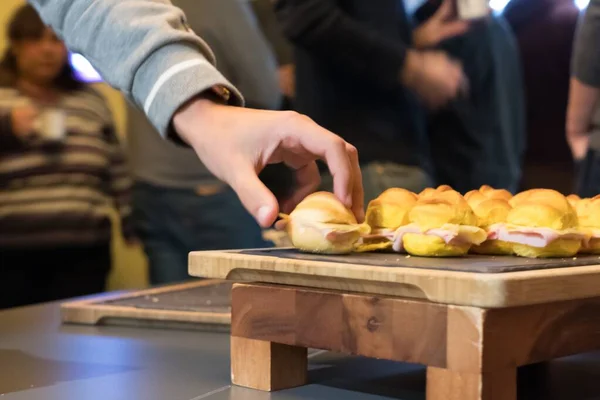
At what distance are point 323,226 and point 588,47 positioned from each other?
1.79 metres

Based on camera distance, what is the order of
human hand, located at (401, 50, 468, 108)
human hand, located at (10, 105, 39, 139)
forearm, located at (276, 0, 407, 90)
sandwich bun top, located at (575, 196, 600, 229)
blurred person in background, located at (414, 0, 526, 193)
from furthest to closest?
1. human hand, located at (10, 105, 39, 139)
2. blurred person in background, located at (414, 0, 526, 193)
3. human hand, located at (401, 50, 468, 108)
4. forearm, located at (276, 0, 407, 90)
5. sandwich bun top, located at (575, 196, 600, 229)

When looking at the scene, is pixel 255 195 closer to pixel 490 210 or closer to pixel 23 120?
pixel 490 210

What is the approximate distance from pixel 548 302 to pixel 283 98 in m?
2.04

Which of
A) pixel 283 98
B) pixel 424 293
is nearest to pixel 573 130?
pixel 283 98

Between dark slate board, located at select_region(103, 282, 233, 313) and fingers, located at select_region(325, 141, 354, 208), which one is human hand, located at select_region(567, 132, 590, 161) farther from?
fingers, located at select_region(325, 141, 354, 208)

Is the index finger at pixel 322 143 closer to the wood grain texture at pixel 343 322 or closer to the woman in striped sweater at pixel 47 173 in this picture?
the wood grain texture at pixel 343 322

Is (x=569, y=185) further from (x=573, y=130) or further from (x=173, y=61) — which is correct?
(x=173, y=61)

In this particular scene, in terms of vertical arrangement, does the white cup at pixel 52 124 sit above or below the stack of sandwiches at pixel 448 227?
above

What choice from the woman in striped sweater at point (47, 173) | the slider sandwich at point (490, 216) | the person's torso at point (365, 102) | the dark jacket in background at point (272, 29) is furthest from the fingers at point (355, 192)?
the woman in striped sweater at point (47, 173)

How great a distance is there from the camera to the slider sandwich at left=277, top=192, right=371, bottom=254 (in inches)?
31.4

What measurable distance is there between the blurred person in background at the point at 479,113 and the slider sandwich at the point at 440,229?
1.86 m

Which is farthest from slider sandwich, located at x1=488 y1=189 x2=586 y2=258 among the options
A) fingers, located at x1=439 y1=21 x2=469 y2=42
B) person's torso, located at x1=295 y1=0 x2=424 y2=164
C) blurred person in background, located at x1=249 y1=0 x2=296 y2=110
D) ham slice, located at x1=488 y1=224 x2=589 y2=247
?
fingers, located at x1=439 y1=21 x2=469 y2=42

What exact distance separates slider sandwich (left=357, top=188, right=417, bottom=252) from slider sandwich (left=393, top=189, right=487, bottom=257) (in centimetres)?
2

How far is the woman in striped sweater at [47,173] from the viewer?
9.08 ft
